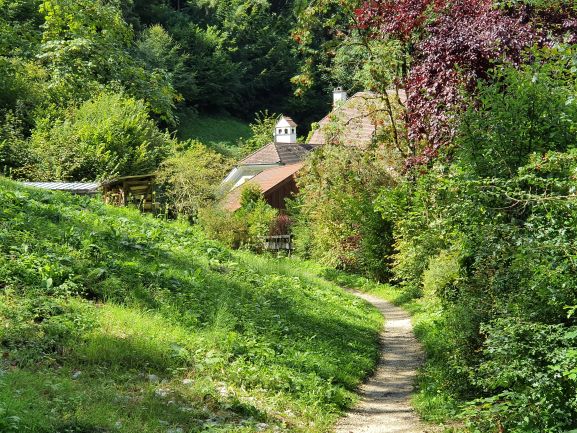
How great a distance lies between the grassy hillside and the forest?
3cm

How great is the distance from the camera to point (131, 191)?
74.0 ft

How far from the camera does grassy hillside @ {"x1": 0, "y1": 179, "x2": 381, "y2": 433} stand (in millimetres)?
6883

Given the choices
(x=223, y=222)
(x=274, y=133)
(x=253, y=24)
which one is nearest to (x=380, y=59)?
(x=223, y=222)

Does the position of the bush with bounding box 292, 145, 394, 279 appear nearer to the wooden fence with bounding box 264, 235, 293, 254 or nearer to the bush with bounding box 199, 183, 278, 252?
the bush with bounding box 199, 183, 278, 252

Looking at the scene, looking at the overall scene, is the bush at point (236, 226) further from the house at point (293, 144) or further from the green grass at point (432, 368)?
the green grass at point (432, 368)

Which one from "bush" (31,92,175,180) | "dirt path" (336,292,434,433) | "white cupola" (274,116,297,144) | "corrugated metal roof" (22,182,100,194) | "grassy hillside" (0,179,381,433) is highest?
"white cupola" (274,116,297,144)

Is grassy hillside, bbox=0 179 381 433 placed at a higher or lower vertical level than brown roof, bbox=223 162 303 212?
lower

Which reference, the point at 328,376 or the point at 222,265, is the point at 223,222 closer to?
the point at 222,265

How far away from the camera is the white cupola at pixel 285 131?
6494 cm

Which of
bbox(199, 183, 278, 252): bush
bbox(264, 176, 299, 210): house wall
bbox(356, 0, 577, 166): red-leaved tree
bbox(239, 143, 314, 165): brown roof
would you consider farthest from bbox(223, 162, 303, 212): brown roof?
bbox(356, 0, 577, 166): red-leaved tree

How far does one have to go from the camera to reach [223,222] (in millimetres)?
28516

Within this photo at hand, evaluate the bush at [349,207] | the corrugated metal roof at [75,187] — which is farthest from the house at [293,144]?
the corrugated metal roof at [75,187]

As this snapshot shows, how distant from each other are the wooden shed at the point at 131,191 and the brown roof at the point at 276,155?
24.4 m

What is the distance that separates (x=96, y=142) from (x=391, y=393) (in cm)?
1937
